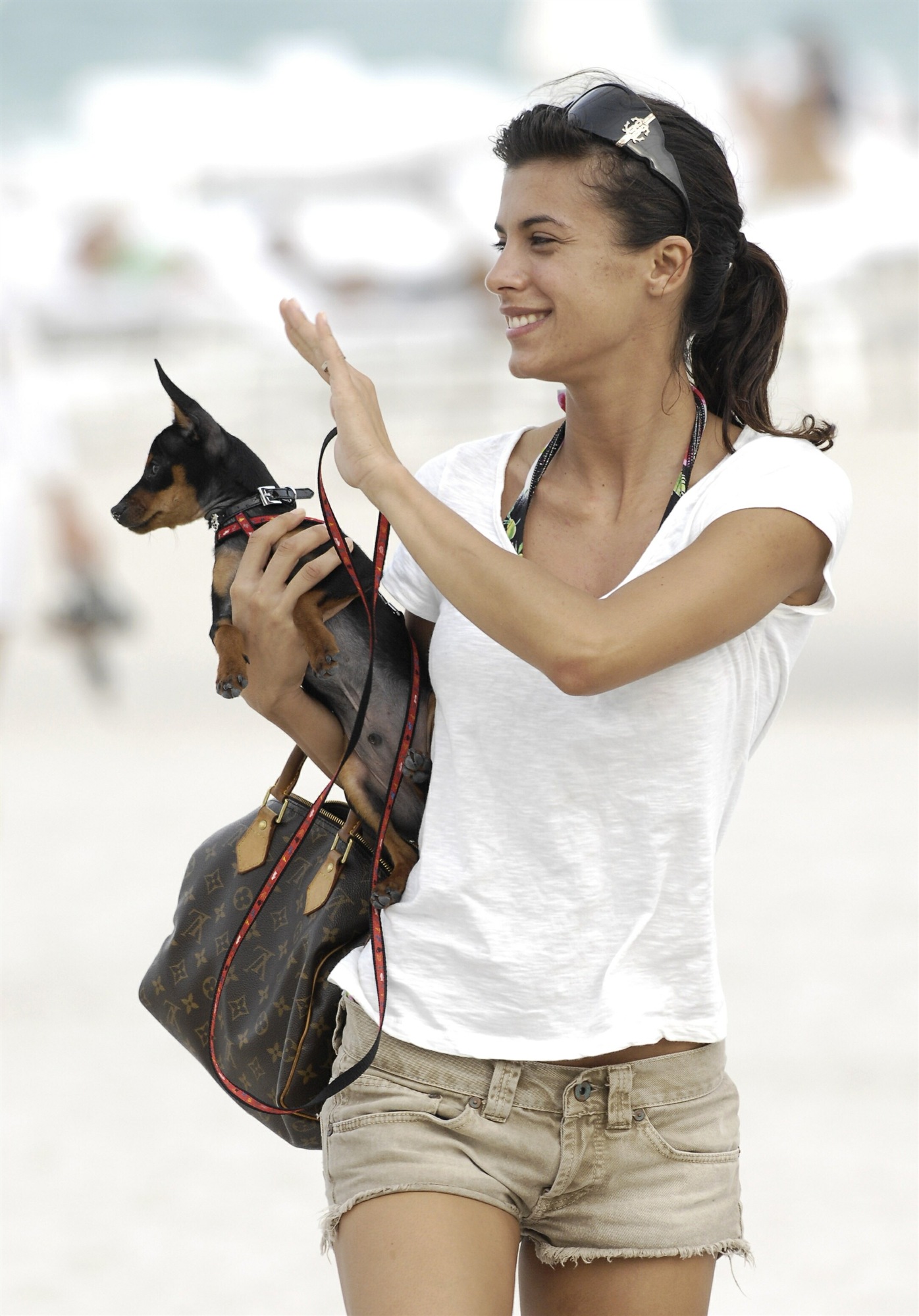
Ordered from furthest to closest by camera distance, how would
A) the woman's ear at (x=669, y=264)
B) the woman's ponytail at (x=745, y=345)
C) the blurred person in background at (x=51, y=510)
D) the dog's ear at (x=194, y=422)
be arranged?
1. the blurred person in background at (x=51, y=510)
2. the dog's ear at (x=194, y=422)
3. the woman's ponytail at (x=745, y=345)
4. the woman's ear at (x=669, y=264)

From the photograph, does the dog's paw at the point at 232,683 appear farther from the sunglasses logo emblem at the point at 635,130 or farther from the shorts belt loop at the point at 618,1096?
the sunglasses logo emblem at the point at 635,130

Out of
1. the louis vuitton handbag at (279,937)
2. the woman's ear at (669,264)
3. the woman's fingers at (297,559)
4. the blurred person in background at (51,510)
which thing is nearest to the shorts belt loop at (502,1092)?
the louis vuitton handbag at (279,937)

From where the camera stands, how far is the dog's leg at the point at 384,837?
2.32 m

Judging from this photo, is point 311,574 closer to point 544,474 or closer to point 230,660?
point 230,660

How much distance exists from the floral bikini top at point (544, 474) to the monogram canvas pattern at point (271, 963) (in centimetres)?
48

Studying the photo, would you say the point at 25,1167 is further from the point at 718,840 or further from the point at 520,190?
the point at 520,190

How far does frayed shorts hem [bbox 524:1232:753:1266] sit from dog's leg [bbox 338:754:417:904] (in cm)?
49

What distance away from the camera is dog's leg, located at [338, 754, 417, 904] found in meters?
2.32

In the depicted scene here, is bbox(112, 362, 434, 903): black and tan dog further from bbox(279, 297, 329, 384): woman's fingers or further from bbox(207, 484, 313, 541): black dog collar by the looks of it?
bbox(279, 297, 329, 384): woman's fingers

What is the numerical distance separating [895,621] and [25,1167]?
1120 cm

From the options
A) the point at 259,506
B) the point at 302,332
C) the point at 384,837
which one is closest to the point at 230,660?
the point at 259,506

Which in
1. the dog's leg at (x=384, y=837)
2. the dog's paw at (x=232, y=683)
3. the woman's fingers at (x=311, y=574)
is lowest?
the dog's leg at (x=384, y=837)

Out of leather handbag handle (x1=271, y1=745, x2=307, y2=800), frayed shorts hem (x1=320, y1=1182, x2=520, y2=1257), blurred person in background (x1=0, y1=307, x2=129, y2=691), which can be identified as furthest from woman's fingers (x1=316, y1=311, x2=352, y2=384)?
blurred person in background (x1=0, y1=307, x2=129, y2=691)

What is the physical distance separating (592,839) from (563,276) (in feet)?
2.33
